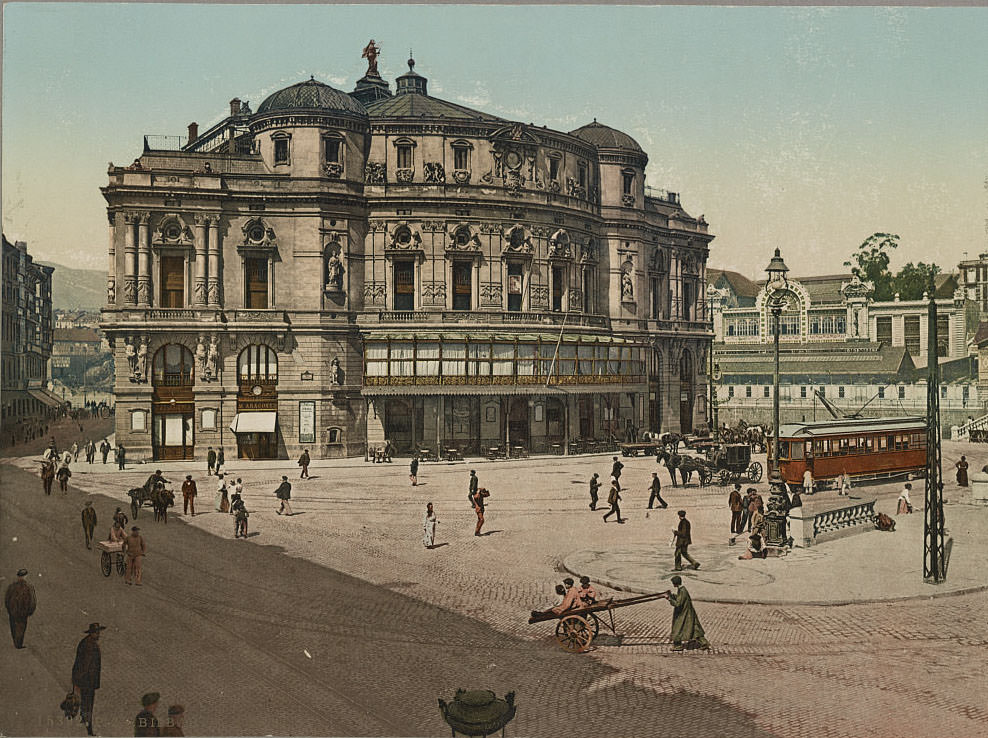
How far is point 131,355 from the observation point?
21.9 m

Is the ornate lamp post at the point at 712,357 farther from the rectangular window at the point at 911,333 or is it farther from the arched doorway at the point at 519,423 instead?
the arched doorway at the point at 519,423

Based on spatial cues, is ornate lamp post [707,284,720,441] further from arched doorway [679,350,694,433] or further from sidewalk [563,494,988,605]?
sidewalk [563,494,988,605]

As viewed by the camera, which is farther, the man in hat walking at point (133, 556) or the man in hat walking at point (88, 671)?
the man in hat walking at point (133, 556)

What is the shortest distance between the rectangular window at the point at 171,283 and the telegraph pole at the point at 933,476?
2056 centimetres

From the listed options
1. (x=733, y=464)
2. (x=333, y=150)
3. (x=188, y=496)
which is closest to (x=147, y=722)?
(x=188, y=496)

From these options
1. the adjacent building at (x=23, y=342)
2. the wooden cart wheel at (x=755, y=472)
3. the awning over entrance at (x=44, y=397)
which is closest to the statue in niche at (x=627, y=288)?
the wooden cart wheel at (x=755, y=472)

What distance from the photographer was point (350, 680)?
13812 millimetres

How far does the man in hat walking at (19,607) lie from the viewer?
15453 mm

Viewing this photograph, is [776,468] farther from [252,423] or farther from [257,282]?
[257,282]

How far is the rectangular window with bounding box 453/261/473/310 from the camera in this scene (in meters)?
32.1

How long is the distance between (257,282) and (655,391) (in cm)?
1502

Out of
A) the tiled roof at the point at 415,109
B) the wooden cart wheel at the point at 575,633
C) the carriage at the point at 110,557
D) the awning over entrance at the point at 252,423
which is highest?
the tiled roof at the point at 415,109

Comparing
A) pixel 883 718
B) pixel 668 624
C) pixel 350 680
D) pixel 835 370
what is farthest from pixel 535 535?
pixel 835 370

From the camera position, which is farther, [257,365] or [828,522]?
[257,365]
